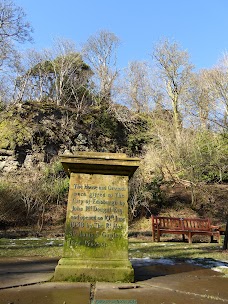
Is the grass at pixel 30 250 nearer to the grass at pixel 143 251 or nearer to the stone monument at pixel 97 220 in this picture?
the grass at pixel 143 251

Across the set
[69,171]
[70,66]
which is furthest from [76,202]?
[70,66]

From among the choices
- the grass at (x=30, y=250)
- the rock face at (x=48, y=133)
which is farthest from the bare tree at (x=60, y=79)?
the grass at (x=30, y=250)

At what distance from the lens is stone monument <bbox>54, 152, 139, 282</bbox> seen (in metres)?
3.96

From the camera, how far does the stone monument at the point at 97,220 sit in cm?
396

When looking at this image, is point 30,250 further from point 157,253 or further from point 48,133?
point 48,133

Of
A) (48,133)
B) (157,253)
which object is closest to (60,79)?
(48,133)

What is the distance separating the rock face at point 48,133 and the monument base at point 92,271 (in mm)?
18575

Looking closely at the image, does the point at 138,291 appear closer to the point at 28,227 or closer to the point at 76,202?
the point at 76,202

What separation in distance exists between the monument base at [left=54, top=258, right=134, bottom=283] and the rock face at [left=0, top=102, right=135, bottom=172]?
1858cm

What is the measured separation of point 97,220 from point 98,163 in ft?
2.79

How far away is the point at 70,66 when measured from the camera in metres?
33.4

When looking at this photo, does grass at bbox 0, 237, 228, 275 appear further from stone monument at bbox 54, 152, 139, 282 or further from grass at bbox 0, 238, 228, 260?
stone monument at bbox 54, 152, 139, 282

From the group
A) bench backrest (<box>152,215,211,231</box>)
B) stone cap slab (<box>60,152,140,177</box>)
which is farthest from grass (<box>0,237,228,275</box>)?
bench backrest (<box>152,215,211,231</box>)

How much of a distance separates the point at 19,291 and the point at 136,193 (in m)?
14.8
